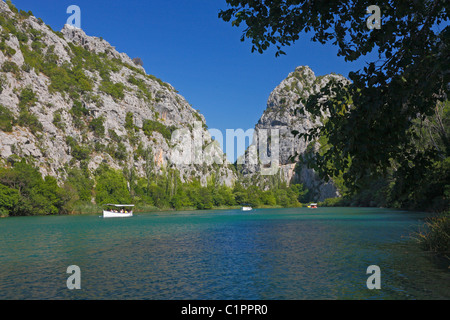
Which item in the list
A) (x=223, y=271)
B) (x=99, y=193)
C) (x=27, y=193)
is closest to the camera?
(x=223, y=271)

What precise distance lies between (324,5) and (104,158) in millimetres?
129774

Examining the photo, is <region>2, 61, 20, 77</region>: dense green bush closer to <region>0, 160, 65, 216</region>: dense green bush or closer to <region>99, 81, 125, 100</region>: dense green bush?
<region>0, 160, 65, 216</region>: dense green bush

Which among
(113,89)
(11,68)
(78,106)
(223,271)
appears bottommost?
(223,271)

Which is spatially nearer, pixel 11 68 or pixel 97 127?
pixel 11 68

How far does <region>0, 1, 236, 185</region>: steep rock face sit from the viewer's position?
329 ft

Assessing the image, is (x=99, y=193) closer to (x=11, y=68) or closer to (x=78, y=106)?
(x=78, y=106)

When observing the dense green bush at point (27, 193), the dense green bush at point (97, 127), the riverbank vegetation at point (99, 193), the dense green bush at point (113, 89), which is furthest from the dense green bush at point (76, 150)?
the dense green bush at point (113, 89)

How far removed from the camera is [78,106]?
131 metres

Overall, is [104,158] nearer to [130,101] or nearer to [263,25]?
[130,101]

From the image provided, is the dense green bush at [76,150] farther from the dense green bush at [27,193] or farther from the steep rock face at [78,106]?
the dense green bush at [27,193]

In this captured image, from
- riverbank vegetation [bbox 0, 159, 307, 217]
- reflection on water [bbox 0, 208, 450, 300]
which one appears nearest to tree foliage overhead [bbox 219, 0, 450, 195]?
reflection on water [bbox 0, 208, 450, 300]

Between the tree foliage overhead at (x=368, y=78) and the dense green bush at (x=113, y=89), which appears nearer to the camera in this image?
the tree foliage overhead at (x=368, y=78)

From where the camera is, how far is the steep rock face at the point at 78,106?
10019cm

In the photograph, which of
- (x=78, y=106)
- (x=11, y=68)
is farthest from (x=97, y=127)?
(x=11, y=68)
